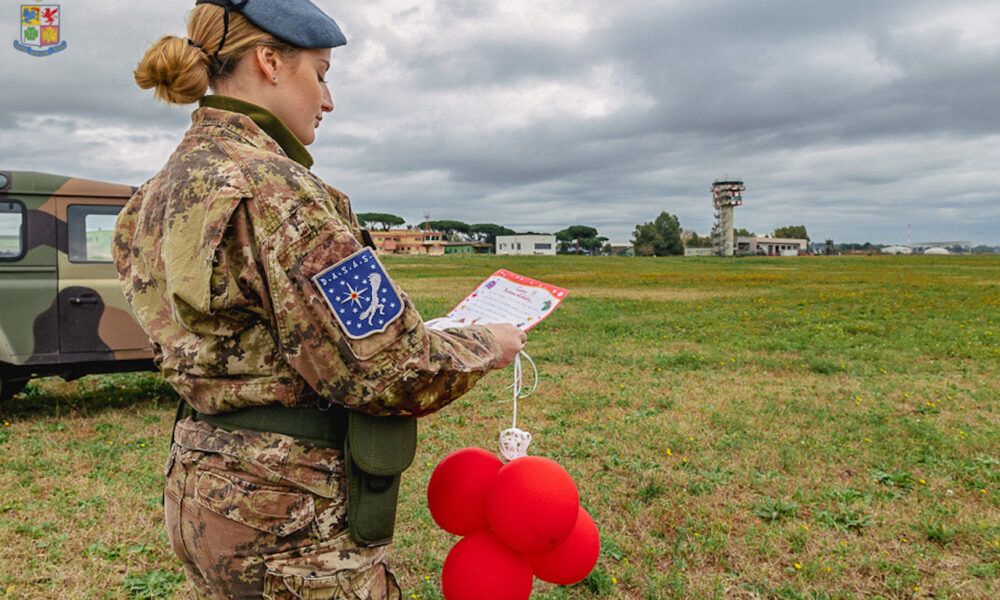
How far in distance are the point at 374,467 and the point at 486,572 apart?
22.8 inches

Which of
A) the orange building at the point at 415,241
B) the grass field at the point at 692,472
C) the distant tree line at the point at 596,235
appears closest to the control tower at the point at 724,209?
the distant tree line at the point at 596,235

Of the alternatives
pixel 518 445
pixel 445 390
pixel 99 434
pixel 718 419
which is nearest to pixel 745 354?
pixel 718 419

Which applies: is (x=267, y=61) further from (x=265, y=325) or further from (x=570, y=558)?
(x=570, y=558)

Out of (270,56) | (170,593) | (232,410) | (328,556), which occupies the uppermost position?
(270,56)

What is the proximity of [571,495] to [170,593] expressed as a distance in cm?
283

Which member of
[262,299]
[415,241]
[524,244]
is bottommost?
[262,299]

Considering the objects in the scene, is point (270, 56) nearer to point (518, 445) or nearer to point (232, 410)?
point (232, 410)

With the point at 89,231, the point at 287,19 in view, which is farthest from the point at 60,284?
the point at 287,19

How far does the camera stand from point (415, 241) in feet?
355

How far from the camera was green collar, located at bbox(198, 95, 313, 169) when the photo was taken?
1.45 metres

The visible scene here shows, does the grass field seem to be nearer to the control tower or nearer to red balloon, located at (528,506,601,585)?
red balloon, located at (528,506,601,585)

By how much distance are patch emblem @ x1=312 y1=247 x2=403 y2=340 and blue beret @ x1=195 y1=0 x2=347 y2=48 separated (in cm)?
50

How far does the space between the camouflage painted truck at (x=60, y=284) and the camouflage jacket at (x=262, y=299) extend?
5703 mm

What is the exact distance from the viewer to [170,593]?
11.9 ft
